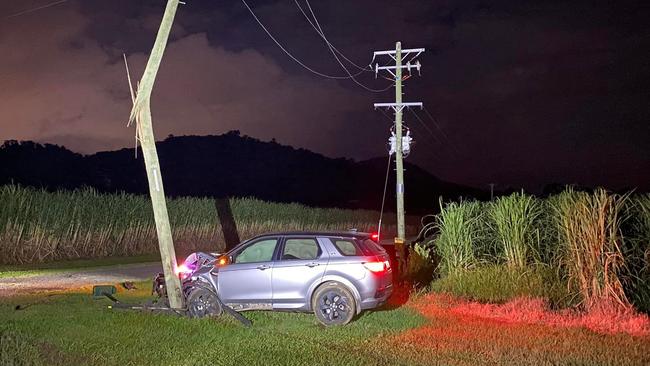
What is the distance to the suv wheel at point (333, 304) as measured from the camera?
44.5ft

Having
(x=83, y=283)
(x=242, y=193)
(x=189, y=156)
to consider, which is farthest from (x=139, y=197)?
(x=189, y=156)

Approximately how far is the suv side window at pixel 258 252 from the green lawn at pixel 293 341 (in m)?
1.16

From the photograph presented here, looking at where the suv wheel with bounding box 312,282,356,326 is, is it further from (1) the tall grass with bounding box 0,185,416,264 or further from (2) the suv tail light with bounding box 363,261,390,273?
(1) the tall grass with bounding box 0,185,416,264

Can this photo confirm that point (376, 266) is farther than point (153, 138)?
No

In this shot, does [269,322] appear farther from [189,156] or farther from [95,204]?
[189,156]

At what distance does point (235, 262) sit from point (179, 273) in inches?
62.3

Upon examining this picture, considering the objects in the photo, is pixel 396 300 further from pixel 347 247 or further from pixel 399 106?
pixel 399 106

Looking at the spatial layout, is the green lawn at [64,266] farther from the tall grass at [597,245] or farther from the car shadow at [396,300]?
the tall grass at [597,245]

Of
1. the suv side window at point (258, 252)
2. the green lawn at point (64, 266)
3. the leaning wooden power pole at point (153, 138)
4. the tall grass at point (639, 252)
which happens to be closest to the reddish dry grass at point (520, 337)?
the tall grass at point (639, 252)

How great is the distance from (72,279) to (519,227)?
1361 cm

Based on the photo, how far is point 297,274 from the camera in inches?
549

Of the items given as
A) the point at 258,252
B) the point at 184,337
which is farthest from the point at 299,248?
the point at 184,337

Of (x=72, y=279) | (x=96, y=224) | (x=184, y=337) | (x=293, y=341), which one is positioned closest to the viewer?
(x=293, y=341)

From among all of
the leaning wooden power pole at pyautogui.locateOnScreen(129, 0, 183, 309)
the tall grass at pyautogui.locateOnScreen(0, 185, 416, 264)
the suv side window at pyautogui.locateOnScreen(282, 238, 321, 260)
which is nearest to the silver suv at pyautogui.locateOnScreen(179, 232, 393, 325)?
the suv side window at pyautogui.locateOnScreen(282, 238, 321, 260)
